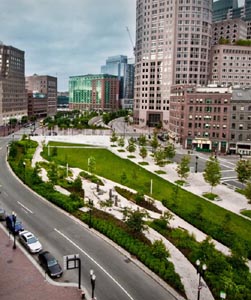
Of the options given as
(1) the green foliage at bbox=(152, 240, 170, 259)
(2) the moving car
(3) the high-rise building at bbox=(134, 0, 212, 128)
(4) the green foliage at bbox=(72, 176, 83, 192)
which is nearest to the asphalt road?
(2) the moving car

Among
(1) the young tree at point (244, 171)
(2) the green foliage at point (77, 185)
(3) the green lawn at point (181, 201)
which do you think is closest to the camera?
(3) the green lawn at point (181, 201)

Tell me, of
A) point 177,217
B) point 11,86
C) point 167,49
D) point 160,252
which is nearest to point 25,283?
point 160,252

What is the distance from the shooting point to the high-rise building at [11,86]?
16800cm

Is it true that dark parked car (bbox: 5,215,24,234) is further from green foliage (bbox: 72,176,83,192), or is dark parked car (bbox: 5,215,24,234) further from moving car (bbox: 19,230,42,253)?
green foliage (bbox: 72,176,83,192)

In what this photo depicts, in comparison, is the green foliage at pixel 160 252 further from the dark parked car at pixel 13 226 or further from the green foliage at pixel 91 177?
the green foliage at pixel 91 177

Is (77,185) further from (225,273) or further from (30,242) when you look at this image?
(225,273)

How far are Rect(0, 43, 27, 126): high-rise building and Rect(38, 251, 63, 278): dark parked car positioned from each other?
14657 centimetres

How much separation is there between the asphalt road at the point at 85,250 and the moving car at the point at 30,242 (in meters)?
1.23

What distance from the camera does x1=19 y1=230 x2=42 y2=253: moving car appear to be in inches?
1258

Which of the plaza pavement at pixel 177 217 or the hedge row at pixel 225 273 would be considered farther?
the plaza pavement at pixel 177 217

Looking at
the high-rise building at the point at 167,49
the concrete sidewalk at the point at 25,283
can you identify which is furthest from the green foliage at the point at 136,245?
the high-rise building at the point at 167,49

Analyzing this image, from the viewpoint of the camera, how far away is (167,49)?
521 feet

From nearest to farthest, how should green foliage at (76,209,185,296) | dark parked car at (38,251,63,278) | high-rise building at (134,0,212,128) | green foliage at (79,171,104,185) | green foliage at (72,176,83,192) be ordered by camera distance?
green foliage at (76,209,185,296), dark parked car at (38,251,63,278), green foliage at (72,176,83,192), green foliage at (79,171,104,185), high-rise building at (134,0,212,128)

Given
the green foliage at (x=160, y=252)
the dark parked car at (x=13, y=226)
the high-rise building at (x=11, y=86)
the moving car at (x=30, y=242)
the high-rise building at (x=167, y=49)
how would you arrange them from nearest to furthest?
the green foliage at (x=160, y=252), the moving car at (x=30, y=242), the dark parked car at (x=13, y=226), the high-rise building at (x=167, y=49), the high-rise building at (x=11, y=86)
